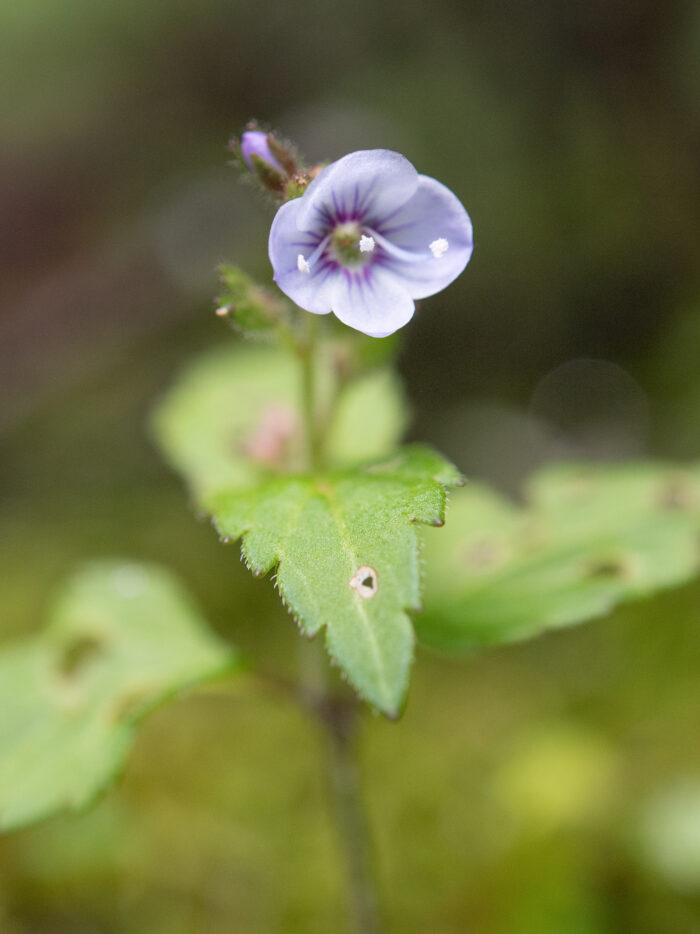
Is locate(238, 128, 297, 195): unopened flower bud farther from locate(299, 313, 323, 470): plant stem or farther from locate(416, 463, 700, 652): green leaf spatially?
locate(416, 463, 700, 652): green leaf

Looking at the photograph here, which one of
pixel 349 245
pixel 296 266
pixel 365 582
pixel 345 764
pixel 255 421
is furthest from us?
pixel 255 421

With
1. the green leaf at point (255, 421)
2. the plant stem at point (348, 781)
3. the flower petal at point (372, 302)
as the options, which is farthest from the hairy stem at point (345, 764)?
the flower petal at point (372, 302)

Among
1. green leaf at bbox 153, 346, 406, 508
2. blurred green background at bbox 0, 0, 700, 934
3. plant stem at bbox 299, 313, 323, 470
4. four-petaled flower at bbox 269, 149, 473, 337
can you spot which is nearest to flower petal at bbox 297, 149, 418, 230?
four-petaled flower at bbox 269, 149, 473, 337

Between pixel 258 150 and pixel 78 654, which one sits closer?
pixel 258 150

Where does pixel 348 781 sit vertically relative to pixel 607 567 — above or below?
below

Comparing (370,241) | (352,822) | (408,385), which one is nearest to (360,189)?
(370,241)

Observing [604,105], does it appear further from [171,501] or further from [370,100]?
[171,501]

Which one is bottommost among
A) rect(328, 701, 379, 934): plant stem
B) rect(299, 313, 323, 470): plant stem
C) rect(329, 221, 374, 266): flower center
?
rect(328, 701, 379, 934): plant stem

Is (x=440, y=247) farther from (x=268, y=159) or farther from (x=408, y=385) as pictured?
(x=408, y=385)

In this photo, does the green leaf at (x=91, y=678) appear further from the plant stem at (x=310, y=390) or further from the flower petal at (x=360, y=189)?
the flower petal at (x=360, y=189)
